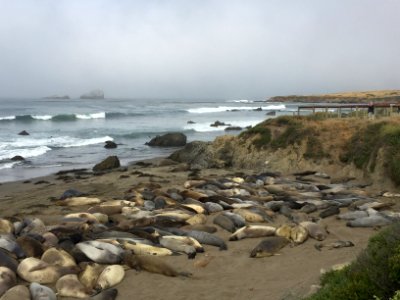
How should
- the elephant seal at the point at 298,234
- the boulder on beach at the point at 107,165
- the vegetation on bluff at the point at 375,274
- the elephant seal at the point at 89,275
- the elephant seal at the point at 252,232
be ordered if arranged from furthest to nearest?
the boulder on beach at the point at 107,165
the elephant seal at the point at 252,232
the elephant seal at the point at 298,234
the elephant seal at the point at 89,275
the vegetation on bluff at the point at 375,274

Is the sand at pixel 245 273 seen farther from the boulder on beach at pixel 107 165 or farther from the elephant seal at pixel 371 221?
the boulder on beach at pixel 107 165

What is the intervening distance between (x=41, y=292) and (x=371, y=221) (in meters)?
7.88

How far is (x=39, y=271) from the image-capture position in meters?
7.73

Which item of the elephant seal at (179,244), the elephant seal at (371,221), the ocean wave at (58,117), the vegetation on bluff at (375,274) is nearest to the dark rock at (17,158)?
the elephant seal at (179,244)

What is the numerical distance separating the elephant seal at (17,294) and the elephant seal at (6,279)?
0.21 metres

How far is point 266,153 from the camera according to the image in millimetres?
23109

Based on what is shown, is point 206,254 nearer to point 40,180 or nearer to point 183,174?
point 183,174

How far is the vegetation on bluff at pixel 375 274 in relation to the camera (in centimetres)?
456

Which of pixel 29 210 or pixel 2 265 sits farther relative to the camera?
pixel 29 210

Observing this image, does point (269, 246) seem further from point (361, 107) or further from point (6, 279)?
point (361, 107)

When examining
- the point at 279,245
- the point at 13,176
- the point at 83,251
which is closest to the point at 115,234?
the point at 83,251

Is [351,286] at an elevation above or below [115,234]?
above

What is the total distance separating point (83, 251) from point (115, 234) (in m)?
1.33

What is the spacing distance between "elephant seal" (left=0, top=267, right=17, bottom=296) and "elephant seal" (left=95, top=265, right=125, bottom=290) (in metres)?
1.37
